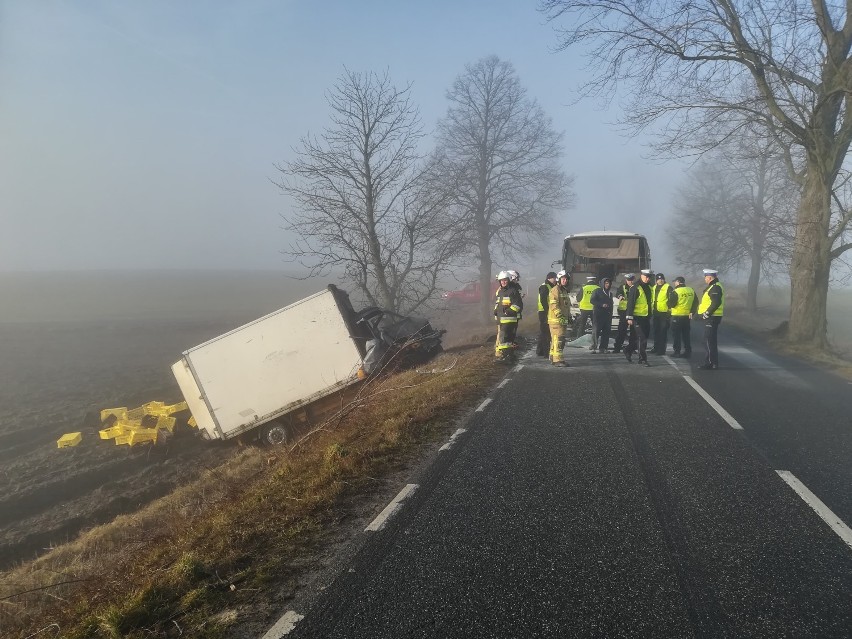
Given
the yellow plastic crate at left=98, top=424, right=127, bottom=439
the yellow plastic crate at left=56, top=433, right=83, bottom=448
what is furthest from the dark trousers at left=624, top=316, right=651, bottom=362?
the yellow plastic crate at left=56, top=433, right=83, bottom=448

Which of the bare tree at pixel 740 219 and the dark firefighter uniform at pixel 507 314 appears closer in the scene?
the dark firefighter uniform at pixel 507 314

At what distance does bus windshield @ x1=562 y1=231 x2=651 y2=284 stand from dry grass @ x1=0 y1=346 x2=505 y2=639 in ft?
28.1

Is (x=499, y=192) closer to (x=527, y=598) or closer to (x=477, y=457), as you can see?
(x=477, y=457)

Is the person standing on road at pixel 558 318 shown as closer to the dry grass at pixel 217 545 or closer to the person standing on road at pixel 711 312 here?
the person standing on road at pixel 711 312

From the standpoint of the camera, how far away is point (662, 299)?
12.2 metres

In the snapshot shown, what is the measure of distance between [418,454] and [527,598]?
2.68m

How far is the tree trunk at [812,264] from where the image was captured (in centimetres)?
1402

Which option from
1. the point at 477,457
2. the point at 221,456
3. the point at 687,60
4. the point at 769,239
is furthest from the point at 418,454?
the point at 769,239

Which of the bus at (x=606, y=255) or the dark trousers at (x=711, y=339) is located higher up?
the bus at (x=606, y=255)

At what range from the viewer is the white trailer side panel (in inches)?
439

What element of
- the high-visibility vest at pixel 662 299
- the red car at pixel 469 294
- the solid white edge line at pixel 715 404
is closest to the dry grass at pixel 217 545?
the solid white edge line at pixel 715 404

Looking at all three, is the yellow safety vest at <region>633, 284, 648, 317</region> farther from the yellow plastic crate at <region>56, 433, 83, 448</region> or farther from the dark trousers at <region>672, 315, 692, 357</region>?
the yellow plastic crate at <region>56, 433, 83, 448</region>

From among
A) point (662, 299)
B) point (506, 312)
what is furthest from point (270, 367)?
point (662, 299)

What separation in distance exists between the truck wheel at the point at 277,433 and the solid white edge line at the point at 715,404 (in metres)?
8.01
